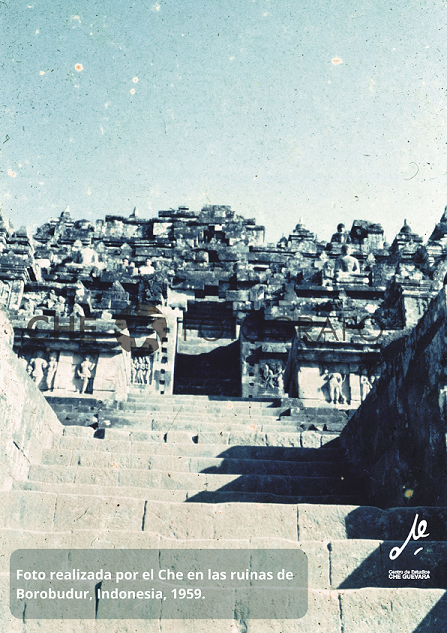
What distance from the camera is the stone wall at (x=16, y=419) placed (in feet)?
21.7

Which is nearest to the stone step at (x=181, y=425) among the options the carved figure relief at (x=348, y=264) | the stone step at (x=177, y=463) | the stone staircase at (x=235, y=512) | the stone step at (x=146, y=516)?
the stone staircase at (x=235, y=512)

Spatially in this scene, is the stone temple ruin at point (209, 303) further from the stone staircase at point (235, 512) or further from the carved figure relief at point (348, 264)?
the stone staircase at point (235, 512)

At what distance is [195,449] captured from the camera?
834cm

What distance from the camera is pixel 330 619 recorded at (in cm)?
429

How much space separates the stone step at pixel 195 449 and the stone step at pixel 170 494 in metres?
1.42

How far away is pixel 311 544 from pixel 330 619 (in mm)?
709

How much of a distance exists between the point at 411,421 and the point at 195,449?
10.1ft

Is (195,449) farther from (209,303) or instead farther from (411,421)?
(209,303)

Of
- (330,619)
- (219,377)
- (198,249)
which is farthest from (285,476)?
(198,249)

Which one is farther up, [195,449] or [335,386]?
[335,386]

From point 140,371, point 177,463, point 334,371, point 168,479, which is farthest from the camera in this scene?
point 140,371

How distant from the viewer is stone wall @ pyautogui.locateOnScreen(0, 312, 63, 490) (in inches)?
260

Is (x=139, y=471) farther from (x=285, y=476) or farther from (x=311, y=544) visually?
(x=311, y=544)

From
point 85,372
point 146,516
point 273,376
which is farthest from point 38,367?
point 146,516
